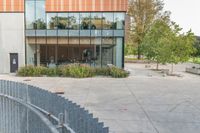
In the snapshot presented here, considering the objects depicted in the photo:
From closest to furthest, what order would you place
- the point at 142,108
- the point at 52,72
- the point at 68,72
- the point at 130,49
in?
the point at 142,108 → the point at 68,72 → the point at 52,72 → the point at 130,49

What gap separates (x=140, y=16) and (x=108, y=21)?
98.3ft

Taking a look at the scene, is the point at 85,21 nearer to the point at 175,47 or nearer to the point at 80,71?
the point at 80,71

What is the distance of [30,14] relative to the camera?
1164 inches

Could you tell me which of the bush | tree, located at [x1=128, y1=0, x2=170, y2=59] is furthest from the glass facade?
tree, located at [x1=128, y1=0, x2=170, y2=59]

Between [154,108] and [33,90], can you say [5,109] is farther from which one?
[154,108]

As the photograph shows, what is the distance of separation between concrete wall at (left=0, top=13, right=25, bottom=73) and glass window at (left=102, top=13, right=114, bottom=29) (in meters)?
8.95

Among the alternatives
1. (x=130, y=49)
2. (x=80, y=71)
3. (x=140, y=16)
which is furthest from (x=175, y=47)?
(x=130, y=49)

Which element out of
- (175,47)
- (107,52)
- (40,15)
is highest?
(40,15)

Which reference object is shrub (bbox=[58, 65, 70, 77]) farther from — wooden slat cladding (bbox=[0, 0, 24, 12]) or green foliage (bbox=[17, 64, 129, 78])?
wooden slat cladding (bbox=[0, 0, 24, 12])

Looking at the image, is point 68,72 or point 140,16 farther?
point 140,16

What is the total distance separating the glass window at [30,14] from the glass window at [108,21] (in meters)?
7.79

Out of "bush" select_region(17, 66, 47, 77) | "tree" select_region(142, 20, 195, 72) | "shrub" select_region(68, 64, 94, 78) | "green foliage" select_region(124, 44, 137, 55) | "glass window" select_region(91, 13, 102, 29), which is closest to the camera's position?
"shrub" select_region(68, 64, 94, 78)

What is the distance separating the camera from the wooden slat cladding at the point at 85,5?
29.4m

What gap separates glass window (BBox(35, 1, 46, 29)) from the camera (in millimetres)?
29456
